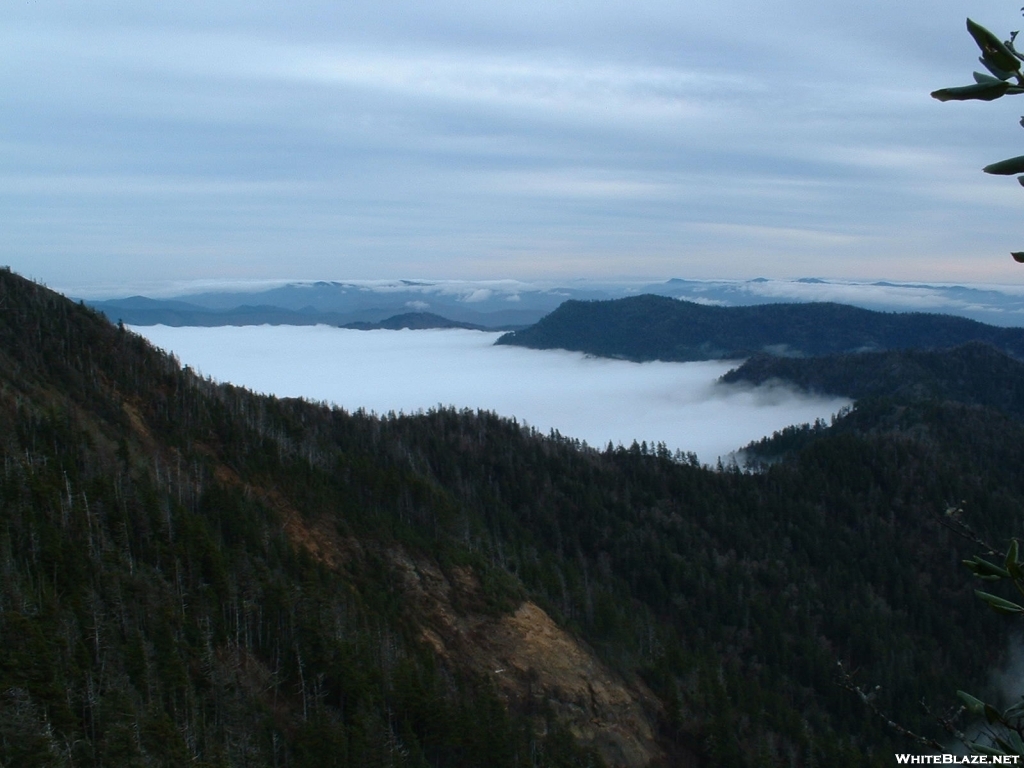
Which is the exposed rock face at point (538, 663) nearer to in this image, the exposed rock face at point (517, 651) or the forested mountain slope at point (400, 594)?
the exposed rock face at point (517, 651)

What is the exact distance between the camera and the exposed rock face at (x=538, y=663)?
76.9 meters

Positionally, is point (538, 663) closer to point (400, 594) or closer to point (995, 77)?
point (400, 594)

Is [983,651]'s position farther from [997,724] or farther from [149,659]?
[997,724]

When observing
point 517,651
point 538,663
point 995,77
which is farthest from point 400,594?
point 995,77

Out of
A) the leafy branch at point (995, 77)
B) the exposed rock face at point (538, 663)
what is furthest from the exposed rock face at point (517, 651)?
the leafy branch at point (995, 77)

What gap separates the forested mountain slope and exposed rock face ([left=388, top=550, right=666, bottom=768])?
293mm

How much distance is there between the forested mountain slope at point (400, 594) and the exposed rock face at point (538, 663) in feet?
0.96

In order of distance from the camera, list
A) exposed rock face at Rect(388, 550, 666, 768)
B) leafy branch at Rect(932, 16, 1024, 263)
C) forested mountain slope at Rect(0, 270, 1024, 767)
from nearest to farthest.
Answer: leafy branch at Rect(932, 16, 1024, 263), forested mountain slope at Rect(0, 270, 1024, 767), exposed rock face at Rect(388, 550, 666, 768)

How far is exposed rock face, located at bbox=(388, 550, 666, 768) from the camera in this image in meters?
76.9

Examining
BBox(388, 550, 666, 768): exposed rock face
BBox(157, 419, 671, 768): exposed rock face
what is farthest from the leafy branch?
BBox(388, 550, 666, 768): exposed rock face

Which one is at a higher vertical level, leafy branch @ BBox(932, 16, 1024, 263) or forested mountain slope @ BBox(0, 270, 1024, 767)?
leafy branch @ BBox(932, 16, 1024, 263)

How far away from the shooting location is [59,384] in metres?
80.5

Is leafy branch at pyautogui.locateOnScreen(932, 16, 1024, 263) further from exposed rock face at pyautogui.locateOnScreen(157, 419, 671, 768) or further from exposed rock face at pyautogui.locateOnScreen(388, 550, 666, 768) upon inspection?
exposed rock face at pyautogui.locateOnScreen(388, 550, 666, 768)

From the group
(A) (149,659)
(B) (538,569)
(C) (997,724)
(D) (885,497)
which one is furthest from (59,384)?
(D) (885,497)
